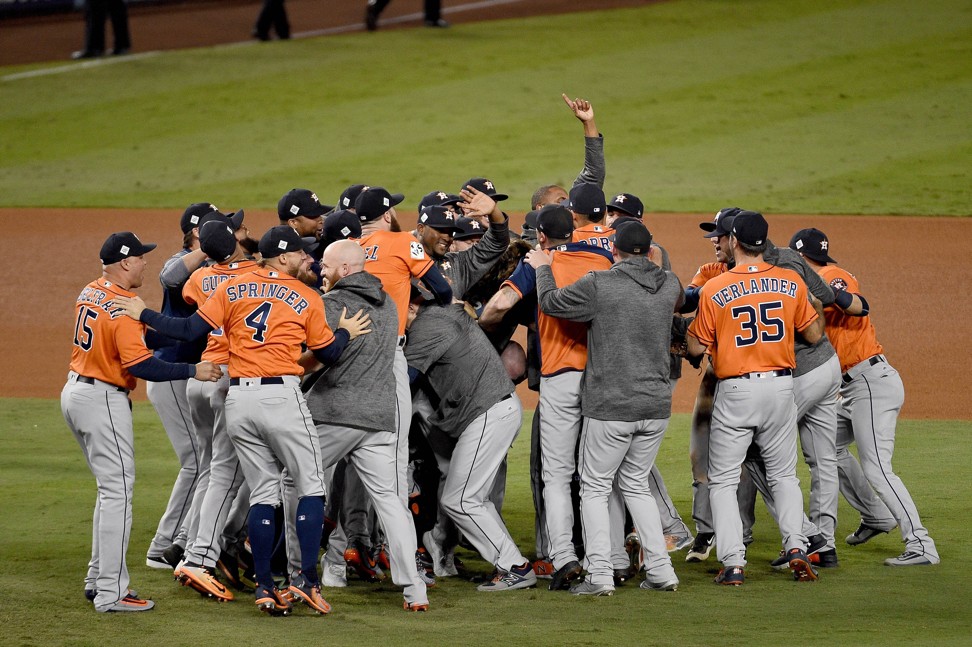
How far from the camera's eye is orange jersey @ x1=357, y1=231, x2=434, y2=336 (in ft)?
19.2

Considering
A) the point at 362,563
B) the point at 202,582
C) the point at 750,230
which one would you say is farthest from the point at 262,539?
the point at 750,230

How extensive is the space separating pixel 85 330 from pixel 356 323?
3.97 ft

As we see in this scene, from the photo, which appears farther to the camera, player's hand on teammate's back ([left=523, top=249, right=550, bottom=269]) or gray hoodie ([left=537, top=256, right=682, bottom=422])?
player's hand on teammate's back ([left=523, top=249, right=550, bottom=269])

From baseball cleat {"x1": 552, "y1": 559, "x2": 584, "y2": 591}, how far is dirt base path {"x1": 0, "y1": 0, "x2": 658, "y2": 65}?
1893 cm

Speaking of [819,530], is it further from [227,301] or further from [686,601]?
[227,301]

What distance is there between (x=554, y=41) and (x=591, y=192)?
16.7 m

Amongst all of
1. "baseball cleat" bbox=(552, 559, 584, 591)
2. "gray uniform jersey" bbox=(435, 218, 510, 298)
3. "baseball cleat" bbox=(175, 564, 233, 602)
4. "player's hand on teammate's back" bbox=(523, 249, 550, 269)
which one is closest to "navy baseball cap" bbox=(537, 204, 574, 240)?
"player's hand on teammate's back" bbox=(523, 249, 550, 269)

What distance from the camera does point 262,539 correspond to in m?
5.22

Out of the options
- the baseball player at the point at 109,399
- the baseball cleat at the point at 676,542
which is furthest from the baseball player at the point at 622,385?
the baseball player at the point at 109,399

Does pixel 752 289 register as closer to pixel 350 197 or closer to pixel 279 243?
pixel 279 243

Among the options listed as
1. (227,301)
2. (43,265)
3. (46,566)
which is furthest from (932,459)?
(43,265)

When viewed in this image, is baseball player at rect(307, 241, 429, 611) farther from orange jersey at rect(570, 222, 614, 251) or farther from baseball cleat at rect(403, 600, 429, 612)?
orange jersey at rect(570, 222, 614, 251)

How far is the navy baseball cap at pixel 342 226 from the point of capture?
5.82m

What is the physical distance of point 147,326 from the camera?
5.54 m
